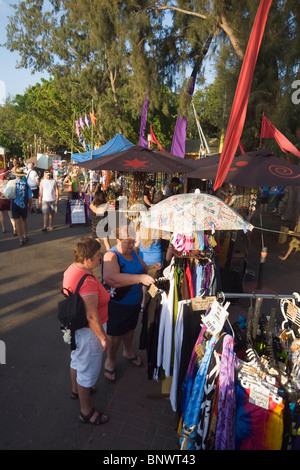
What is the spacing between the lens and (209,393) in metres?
2.34

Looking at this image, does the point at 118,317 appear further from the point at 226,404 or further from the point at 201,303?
the point at 226,404

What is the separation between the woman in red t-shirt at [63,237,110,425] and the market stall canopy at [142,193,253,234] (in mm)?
1226

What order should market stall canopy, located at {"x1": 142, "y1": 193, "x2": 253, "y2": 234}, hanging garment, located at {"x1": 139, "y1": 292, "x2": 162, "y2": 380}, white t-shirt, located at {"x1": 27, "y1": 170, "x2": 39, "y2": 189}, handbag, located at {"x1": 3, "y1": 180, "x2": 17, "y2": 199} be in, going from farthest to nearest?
white t-shirt, located at {"x1": 27, "y1": 170, "x2": 39, "y2": 189}, handbag, located at {"x1": 3, "y1": 180, "x2": 17, "y2": 199}, market stall canopy, located at {"x1": 142, "y1": 193, "x2": 253, "y2": 234}, hanging garment, located at {"x1": 139, "y1": 292, "x2": 162, "y2": 380}

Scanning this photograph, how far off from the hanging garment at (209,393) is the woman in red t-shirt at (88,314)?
1.00 meters

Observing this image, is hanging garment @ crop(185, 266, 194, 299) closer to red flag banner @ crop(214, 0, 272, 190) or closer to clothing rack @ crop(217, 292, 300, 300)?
clothing rack @ crop(217, 292, 300, 300)

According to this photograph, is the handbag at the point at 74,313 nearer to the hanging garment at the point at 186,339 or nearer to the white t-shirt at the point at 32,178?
the hanging garment at the point at 186,339

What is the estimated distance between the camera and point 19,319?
16.3 ft

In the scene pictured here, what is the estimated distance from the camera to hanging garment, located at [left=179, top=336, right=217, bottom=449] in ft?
7.86

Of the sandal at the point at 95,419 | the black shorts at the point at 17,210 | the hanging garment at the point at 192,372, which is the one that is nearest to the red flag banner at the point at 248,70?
the hanging garment at the point at 192,372

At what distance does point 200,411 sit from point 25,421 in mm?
1888

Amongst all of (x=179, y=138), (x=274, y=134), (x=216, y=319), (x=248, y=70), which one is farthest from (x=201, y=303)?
(x=179, y=138)

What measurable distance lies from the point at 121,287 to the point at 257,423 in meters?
1.79

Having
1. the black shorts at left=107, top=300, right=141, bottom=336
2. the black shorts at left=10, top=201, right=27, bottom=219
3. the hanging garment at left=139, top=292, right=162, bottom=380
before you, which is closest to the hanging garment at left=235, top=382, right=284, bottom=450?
the hanging garment at left=139, top=292, right=162, bottom=380
